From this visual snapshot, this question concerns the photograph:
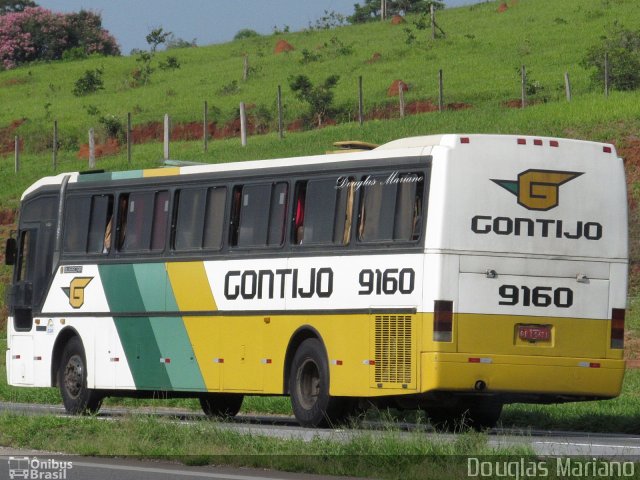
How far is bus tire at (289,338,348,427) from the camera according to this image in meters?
18.0

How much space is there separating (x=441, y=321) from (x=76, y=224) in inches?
312

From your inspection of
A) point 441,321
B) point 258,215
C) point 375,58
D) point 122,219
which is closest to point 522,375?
point 441,321

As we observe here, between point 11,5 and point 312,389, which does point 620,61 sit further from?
point 11,5

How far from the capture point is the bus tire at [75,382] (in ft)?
71.9

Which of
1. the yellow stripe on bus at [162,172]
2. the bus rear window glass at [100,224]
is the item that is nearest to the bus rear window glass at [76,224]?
the bus rear window glass at [100,224]

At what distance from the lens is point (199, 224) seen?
20500 millimetres

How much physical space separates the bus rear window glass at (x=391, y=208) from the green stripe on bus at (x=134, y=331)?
175 inches

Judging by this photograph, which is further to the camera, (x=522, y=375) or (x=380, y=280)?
(x=380, y=280)

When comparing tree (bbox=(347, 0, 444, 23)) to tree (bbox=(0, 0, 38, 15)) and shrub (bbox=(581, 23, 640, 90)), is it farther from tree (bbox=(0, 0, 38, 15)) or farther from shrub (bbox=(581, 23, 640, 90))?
shrub (bbox=(581, 23, 640, 90))

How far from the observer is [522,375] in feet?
55.4

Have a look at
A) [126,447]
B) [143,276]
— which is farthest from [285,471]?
[143,276]

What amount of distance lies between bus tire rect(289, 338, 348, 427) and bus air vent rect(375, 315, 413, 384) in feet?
3.17

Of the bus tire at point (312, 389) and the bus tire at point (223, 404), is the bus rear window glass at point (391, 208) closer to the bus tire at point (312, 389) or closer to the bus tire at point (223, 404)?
the bus tire at point (312, 389)

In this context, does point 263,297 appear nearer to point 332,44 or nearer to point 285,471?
point 285,471
